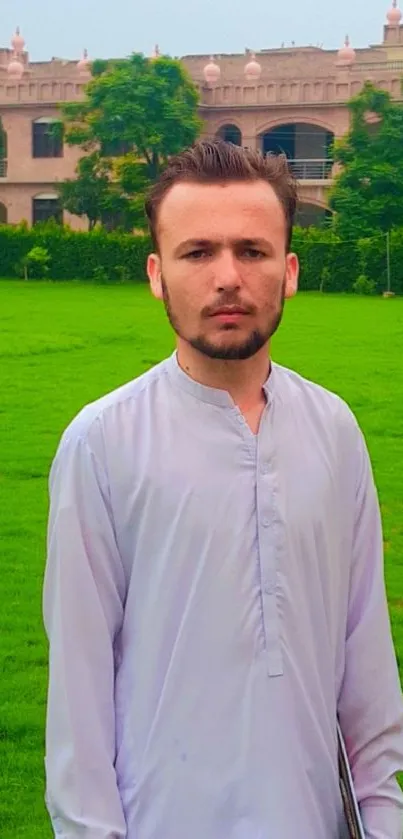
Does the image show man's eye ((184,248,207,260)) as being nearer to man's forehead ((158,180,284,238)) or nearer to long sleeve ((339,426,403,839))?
man's forehead ((158,180,284,238))

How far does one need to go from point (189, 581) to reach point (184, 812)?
31 centimetres

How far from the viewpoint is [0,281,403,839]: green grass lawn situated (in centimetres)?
447

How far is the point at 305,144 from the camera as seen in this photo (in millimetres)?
40656

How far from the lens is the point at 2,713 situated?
14.8ft

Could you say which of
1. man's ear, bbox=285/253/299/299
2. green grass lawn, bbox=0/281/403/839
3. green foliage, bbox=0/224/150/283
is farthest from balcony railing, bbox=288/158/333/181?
man's ear, bbox=285/253/299/299

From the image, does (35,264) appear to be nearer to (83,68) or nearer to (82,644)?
(83,68)

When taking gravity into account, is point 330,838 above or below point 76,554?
below

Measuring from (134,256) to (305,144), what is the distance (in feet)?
31.8

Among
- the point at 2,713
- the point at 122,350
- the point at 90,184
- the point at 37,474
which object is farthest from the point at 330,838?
the point at 90,184

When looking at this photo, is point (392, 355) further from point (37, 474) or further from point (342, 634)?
point (342, 634)

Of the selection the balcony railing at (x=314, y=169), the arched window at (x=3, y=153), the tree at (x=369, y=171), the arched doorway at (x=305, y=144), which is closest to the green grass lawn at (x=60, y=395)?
the tree at (x=369, y=171)

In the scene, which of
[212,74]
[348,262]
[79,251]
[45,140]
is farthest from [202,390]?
[45,140]

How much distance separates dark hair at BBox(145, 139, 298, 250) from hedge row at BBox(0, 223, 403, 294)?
28867 millimetres

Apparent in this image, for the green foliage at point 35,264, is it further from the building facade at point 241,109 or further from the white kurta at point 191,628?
the white kurta at point 191,628
